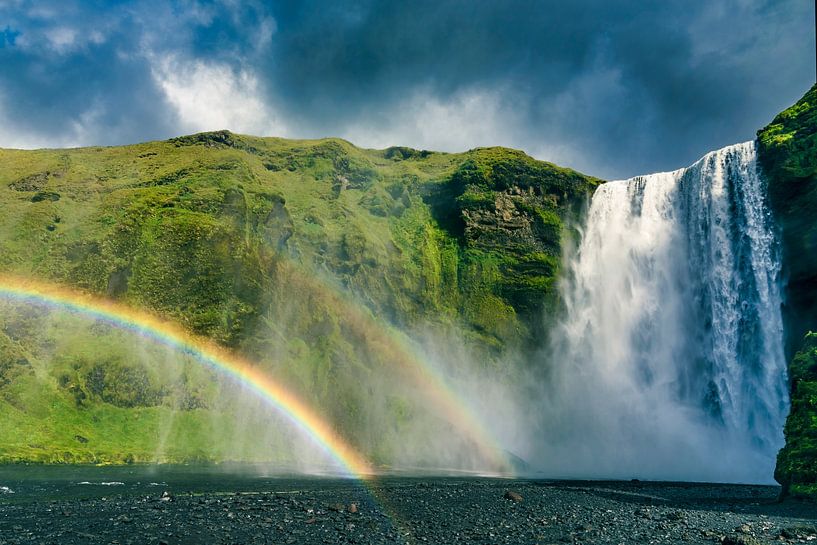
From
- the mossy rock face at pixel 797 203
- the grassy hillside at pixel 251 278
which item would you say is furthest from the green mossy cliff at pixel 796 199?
the grassy hillside at pixel 251 278

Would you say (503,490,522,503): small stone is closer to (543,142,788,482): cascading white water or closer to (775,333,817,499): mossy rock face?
(775,333,817,499): mossy rock face

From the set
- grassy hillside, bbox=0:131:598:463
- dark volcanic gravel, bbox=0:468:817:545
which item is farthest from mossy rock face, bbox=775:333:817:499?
grassy hillside, bbox=0:131:598:463

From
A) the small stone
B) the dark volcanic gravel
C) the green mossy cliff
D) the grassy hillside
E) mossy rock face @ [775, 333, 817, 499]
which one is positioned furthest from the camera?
the grassy hillside

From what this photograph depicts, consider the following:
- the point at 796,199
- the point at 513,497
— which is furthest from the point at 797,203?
the point at 513,497

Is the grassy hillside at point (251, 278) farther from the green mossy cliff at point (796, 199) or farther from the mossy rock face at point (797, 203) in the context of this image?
the mossy rock face at point (797, 203)

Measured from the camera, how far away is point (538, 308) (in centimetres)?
9175

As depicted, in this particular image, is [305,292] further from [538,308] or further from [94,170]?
[94,170]

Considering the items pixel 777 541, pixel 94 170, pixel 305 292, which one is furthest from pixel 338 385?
pixel 94 170

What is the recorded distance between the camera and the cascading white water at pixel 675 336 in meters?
59.0

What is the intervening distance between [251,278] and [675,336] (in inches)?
2264

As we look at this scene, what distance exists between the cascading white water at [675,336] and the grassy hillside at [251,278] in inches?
410

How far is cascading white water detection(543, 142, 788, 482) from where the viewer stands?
59.0m

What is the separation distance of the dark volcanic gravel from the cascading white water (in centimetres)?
2588

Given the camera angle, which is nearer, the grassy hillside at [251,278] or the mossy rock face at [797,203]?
the mossy rock face at [797,203]
